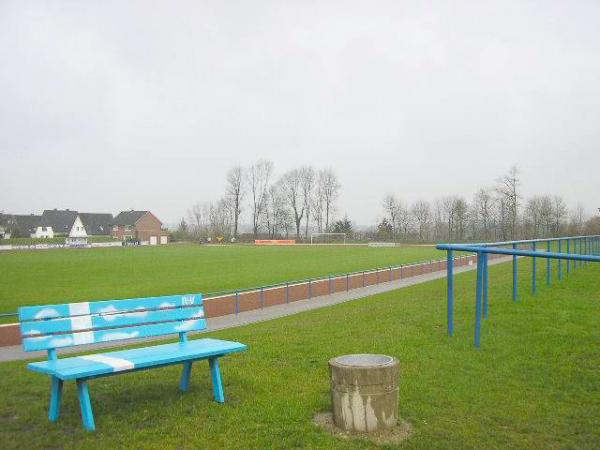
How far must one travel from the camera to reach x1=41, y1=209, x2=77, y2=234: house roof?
116 m

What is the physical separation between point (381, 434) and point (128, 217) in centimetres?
12337

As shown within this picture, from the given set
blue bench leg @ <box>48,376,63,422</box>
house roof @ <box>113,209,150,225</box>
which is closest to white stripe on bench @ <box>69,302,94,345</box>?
blue bench leg @ <box>48,376,63,422</box>

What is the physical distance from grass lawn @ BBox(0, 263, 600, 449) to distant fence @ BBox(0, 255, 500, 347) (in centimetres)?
772

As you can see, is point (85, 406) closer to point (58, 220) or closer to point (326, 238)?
point (326, 238)

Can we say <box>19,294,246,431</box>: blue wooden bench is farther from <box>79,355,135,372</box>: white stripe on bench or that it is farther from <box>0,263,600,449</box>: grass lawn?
<box>0,263,600,449</box>: grass lawn

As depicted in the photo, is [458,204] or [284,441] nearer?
[284,441]

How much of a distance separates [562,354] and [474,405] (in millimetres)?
2014

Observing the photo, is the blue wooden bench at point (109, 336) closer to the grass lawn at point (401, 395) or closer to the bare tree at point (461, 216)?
the grass lawn at point (401, 395)

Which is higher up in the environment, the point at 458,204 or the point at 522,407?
the point at 458,204

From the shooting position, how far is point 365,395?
14.3 feet

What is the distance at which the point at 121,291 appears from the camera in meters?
24.6

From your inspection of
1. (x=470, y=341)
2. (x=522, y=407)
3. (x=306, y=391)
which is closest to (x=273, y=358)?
(x=306, y=391)

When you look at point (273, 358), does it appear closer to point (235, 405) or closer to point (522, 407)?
point (235, 405)

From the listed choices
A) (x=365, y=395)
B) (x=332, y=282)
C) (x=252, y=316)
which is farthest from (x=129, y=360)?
(x=332, y=282)
